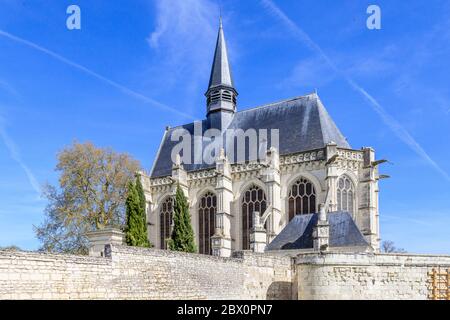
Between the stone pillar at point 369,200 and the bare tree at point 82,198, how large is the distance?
1587 cm

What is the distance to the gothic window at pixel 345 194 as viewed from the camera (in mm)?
26266

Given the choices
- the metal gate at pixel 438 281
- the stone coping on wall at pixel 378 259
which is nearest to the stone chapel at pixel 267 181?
the stone coping on wall at pixel 378 259

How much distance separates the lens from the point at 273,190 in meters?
27.0

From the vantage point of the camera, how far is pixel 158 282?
41.8 ft

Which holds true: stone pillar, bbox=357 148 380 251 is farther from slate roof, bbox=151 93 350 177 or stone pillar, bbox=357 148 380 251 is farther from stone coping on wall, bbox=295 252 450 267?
stone coping on wall, bbox=295 252 450 267

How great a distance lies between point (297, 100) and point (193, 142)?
8401mm

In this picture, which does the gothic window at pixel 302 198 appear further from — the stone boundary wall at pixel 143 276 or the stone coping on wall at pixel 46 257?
the stone coping on wall at pixel 46 257

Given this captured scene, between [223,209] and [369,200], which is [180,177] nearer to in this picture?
[223,209]

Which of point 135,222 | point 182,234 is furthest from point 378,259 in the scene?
point 135,222

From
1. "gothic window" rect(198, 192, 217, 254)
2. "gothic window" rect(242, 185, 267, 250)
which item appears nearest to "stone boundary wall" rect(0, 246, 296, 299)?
"gothic window" rect(242, 185, 267, 250)

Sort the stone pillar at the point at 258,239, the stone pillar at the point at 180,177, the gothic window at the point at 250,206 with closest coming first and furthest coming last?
the stone pillar at the point at 258,239
the gothic window at the point at 250,206
the stone pillar at the point at 180,177

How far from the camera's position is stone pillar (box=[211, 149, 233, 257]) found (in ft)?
91.6
